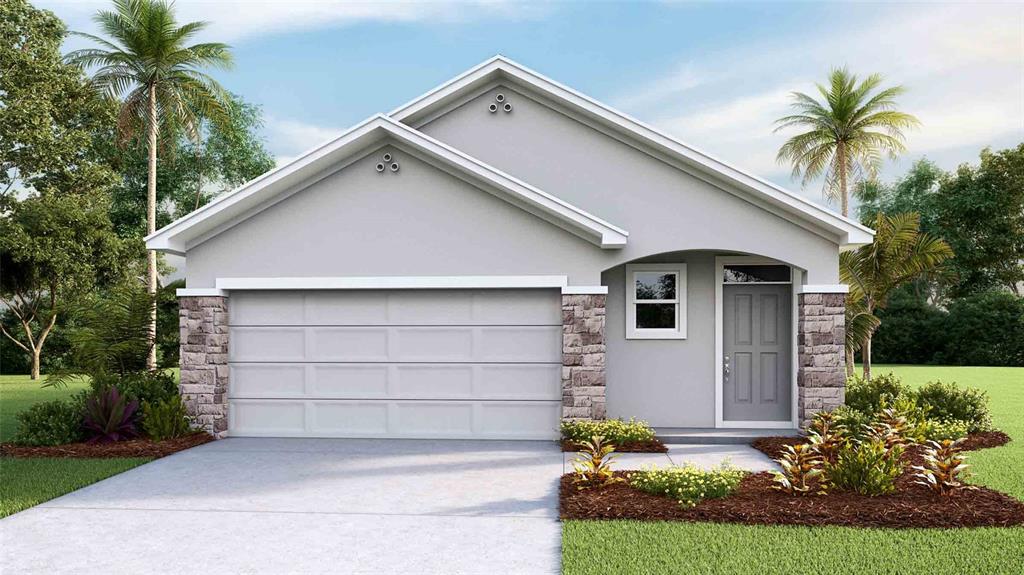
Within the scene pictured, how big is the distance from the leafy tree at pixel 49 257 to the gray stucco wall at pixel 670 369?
18.7 metres

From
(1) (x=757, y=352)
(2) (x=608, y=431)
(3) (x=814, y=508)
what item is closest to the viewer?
(3) (x=814, y=508)

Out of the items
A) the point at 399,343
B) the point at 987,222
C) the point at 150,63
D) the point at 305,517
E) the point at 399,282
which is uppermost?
the point at 150,63

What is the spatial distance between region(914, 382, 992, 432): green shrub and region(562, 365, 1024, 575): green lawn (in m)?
5.91

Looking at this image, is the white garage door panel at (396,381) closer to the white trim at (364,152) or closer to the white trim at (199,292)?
the white trim at (199,292)

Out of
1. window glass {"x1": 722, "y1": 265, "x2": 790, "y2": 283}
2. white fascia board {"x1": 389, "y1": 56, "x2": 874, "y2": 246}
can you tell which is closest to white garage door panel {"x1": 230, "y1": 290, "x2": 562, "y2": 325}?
white fascia board {"x1": 389, "y1": 56, "x2": 874, "y2": 246}

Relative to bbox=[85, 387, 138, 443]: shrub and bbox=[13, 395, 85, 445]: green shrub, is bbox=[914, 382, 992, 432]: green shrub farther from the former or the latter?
bbox=[13, 395, 85, 445]: green shrub

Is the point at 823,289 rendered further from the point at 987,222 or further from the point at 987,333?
the point at 987,222

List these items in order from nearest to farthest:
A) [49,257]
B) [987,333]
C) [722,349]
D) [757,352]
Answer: [722,349], [757,352], [49,257], [987,333]

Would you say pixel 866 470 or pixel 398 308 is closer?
pixel 866 470

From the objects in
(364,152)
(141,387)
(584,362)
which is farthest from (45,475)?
(584,362)

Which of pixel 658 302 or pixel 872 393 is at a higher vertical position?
pixel 658 302

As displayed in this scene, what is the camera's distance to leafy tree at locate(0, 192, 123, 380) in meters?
22.5

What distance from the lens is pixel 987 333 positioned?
3195 centimetres

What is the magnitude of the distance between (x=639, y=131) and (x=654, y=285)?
2.44 metres
